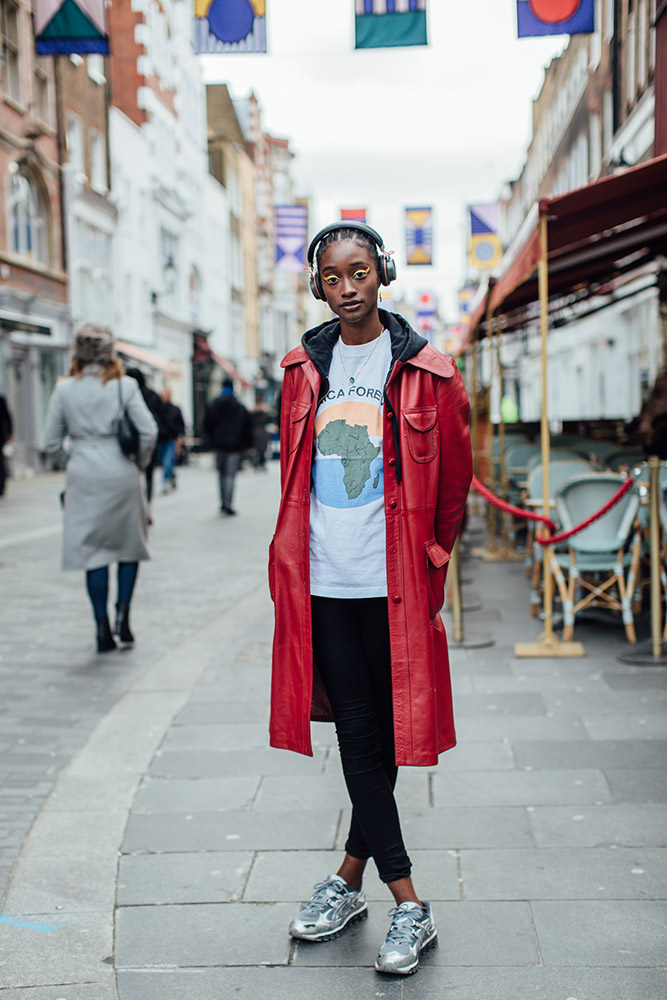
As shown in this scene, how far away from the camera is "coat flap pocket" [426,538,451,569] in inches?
115

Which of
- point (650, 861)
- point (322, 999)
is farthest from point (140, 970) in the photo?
point (650, 861)

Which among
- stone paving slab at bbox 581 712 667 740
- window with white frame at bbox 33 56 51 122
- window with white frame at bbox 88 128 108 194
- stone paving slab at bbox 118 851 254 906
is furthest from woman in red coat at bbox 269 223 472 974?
window with white frame at bbox 88 128 108 194

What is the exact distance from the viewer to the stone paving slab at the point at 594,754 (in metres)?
4.58

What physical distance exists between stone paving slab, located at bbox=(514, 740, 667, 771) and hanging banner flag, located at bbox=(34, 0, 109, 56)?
6993mm

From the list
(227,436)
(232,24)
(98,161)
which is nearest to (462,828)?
(232,24)

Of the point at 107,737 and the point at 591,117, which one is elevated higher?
the point at 591,117

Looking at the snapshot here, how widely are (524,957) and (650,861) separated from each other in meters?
0.79

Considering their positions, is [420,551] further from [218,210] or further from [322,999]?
[218,210]

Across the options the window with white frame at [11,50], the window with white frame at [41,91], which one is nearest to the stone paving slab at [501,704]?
the window with white frame at [11,50]

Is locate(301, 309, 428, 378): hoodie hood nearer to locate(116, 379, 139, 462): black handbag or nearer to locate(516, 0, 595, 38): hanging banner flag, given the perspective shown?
locate(116, 379, 139, 462): black handbag

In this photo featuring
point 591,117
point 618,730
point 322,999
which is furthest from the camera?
point 591,117

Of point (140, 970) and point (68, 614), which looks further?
point (68, 614)

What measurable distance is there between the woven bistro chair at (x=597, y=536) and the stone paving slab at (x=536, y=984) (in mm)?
4236

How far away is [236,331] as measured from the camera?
189 feet
